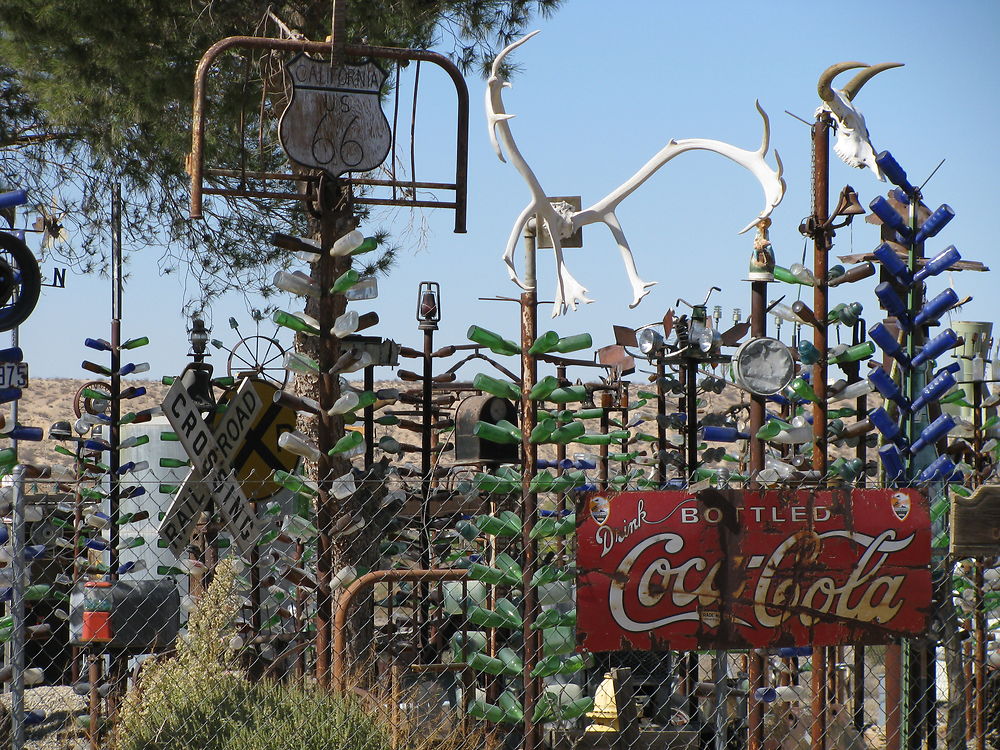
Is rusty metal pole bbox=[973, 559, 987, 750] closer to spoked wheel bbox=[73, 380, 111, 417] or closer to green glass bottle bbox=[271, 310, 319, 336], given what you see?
green glass bottle bbox=[271, 310, 319, 336]

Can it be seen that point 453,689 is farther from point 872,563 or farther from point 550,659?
point 872,563

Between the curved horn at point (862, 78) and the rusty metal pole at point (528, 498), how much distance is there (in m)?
1.79

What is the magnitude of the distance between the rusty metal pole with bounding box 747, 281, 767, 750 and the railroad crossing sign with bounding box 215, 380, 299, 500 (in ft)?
8.05

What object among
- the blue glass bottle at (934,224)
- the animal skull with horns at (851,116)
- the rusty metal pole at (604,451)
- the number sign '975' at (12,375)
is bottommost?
the rusty metal pole at (604,451)

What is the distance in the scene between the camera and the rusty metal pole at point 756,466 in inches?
228

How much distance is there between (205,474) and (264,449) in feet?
3.44

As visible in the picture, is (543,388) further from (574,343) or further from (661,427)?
(661,427)

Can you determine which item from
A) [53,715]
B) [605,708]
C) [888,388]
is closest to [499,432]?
[888,388]

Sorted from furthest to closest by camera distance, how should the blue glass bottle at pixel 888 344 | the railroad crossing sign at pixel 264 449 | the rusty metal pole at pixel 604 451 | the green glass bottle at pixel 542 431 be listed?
the rusty metal pole at pixel 604 451 < the railroad crossing sign at pixel 264 449 < the blue glass bottle at pixel 888 344 < the green glass bottle at pixel 542 431

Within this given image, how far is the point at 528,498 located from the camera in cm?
453

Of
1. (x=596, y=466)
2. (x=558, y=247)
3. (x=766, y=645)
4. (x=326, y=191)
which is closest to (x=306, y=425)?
(x=596, y=466)

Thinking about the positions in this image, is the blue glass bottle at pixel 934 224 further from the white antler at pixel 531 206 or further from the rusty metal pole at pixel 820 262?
the white antler at pixel 531 206

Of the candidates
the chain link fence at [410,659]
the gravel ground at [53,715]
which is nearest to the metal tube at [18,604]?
the chain link fence at [410,659]

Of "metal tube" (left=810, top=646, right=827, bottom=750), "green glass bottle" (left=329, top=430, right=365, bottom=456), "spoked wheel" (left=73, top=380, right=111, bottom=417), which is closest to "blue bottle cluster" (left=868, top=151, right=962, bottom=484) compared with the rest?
"metal tube" (left=810, top=646, right=827, bottom=750)
